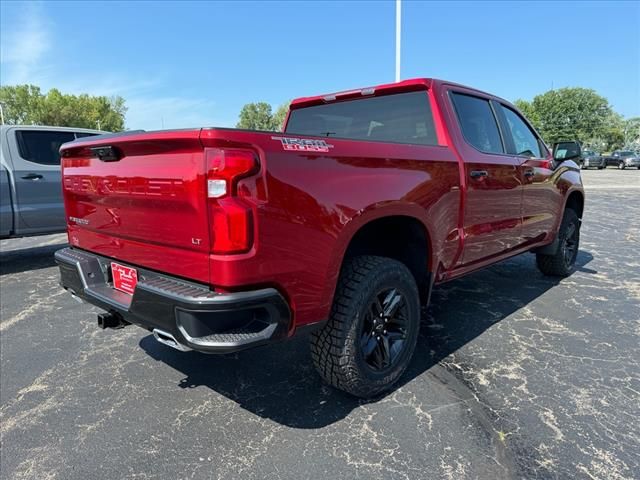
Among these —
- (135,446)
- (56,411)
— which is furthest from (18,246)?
(135,446)

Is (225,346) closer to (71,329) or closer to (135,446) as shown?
(135,446)

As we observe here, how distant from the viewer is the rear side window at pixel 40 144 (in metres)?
5.86

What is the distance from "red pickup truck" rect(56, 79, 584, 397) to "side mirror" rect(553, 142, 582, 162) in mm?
1164

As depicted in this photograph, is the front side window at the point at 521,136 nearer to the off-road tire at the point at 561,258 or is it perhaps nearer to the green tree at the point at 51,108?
the off-road tire at the point at 561,258

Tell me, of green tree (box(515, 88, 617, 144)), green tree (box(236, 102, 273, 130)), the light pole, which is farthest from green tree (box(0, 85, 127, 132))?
green tree (box(515, 88, 617, 144))

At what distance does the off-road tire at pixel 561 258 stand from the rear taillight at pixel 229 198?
4262mm

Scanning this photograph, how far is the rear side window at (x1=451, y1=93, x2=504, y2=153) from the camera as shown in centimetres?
331

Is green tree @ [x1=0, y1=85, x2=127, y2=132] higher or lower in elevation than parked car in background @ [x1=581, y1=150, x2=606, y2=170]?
higher

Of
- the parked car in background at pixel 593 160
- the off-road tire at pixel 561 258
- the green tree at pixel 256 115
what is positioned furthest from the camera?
the green tree at pixel 256 115

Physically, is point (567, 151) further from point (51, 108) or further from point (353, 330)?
point (51, 108)

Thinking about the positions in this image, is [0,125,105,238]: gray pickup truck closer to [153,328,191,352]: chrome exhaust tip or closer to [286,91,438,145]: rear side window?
[286,91,438,145]: rear side window

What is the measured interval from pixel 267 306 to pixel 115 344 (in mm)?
2227

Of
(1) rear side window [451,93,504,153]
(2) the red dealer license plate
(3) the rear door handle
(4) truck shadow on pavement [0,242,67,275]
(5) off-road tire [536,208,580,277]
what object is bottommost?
(4) truck shadow on pavement [0,242,67,275]

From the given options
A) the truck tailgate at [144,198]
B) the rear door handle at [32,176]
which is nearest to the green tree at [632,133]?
the rear door handle at [32,176]
